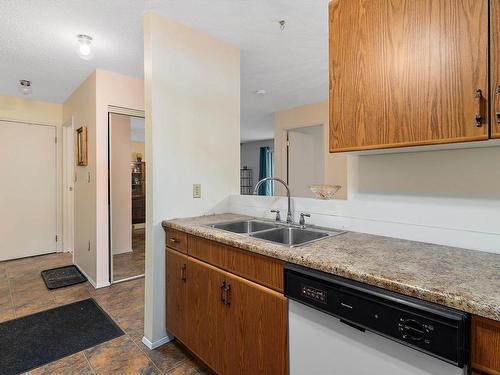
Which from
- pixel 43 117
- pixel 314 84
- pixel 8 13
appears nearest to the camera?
pixel 8 13

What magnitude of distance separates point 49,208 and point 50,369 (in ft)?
10.5

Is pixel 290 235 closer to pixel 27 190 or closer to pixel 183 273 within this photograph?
pixel 183 273

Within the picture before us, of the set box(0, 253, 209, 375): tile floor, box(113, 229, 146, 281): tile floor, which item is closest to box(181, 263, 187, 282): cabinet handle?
box(0, 253, 209, 375): tile floor

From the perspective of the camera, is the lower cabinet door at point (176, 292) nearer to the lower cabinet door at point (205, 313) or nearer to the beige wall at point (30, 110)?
the lower cabinet door at point (205, 313)

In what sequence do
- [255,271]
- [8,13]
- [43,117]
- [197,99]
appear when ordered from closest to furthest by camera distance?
[255,271] → [8,13] → [197,99] → [43,117]

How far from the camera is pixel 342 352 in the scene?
0.99 meters

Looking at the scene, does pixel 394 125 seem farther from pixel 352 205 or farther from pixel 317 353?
pixel 317 353

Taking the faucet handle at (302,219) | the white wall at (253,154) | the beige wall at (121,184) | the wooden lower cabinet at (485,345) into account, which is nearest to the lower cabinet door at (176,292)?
the faucet handle at (302,219)

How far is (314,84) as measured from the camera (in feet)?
11.0

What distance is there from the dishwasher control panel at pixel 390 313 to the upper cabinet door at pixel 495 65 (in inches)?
24.6

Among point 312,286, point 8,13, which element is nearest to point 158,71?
point 8,13

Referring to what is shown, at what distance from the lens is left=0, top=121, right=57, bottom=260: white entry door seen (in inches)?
152

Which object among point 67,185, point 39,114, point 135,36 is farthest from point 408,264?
point 39,114

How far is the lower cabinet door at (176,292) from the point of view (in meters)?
1.77
